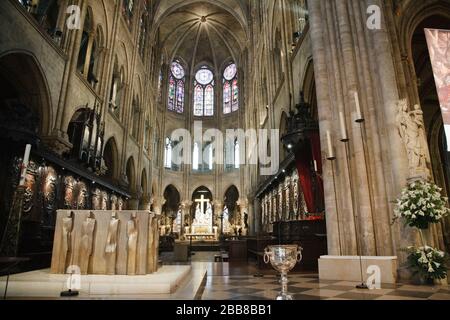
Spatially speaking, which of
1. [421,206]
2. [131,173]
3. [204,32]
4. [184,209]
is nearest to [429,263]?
[421,206]

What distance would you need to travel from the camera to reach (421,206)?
4.85m

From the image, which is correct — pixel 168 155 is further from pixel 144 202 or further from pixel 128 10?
pixel 128 10

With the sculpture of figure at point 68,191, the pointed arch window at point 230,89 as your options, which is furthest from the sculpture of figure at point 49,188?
the pointed arch window at point 230,89

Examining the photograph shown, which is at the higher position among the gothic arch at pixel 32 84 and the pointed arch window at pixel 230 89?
the pointed arch window at pixel 230 89

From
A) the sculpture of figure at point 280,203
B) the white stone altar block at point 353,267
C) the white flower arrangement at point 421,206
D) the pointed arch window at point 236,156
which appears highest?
the pointed arch window at point 236,156

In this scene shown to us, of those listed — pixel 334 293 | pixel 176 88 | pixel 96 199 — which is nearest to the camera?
pixel 334 293

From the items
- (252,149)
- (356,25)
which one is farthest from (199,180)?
(356,25)

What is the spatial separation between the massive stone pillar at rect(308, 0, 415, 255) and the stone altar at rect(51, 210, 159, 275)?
152 inches

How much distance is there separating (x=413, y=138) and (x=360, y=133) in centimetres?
98

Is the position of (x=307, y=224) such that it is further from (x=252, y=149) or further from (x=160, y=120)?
(x=160, y=120)

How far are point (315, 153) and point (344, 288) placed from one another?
4.69 metres

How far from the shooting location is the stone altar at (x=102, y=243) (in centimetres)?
352

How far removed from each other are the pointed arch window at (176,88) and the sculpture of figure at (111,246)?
30.2 metres

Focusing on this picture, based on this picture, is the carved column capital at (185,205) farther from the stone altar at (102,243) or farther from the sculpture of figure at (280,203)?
the stone altar at (102,243)
